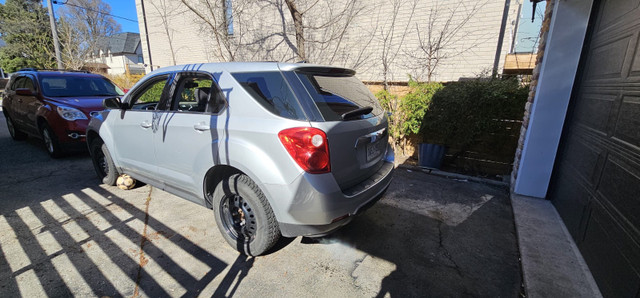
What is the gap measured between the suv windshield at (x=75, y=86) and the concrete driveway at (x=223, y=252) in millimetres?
2395

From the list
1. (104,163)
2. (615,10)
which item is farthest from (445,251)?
(104,163)

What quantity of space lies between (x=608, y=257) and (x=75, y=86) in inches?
323

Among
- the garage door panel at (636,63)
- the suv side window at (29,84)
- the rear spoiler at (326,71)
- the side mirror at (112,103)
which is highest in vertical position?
the garage door panel at (636,63)

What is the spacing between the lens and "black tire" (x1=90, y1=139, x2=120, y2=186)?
144 inches

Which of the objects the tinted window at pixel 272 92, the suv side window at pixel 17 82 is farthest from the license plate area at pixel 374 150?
the suv side window at pixel 17 82

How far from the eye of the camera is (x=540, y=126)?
329 centimetres

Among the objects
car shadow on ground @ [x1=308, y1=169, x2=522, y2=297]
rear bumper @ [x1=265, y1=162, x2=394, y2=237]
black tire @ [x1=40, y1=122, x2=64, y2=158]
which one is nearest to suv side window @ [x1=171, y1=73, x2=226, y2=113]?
rear bumper @ [x1=265, y1=162, x2=394, y2=237]

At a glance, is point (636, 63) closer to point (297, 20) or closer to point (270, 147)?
Result: point (270, 147)

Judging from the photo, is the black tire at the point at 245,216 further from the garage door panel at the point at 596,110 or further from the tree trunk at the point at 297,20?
the tree trunk at the point at 297,20

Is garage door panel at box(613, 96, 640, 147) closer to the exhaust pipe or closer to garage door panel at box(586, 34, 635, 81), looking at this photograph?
garage door panel at box(586, 34, 635, 81)

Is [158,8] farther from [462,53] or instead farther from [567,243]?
[567,243]

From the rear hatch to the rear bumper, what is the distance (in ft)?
0.34

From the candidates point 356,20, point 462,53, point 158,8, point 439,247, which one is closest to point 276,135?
point 439,247

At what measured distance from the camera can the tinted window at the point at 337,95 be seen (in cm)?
208
